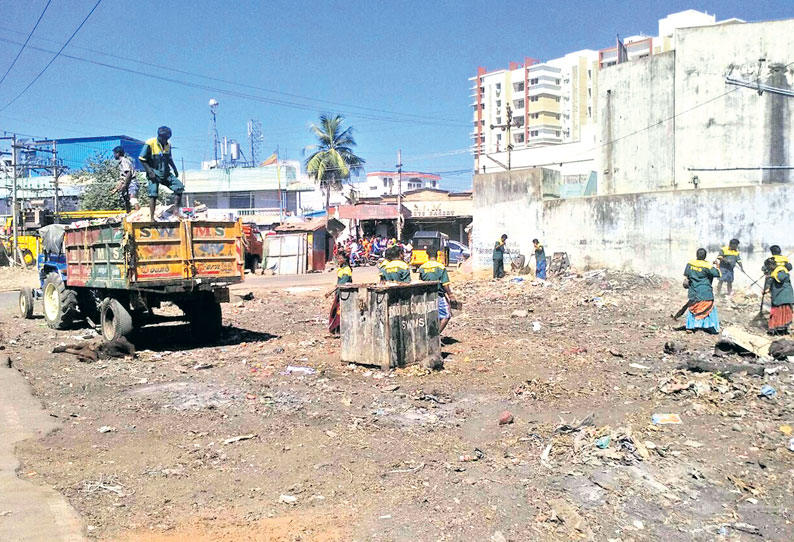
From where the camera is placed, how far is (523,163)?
50.3 metres

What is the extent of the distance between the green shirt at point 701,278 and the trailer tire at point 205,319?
26.1 feet

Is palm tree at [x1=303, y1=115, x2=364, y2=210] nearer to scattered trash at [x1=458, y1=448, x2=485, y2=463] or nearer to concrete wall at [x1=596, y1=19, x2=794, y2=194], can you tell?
concrete wall at [x1=596, y1=19, x2=794, y2=194]

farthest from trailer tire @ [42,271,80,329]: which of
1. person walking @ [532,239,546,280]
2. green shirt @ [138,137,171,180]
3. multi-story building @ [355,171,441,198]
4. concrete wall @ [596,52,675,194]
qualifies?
Answer: multi-story building @ [355,171,441,198]

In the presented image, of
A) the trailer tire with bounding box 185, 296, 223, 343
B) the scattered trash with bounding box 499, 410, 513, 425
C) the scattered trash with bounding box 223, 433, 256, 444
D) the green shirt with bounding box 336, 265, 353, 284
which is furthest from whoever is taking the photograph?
the trailer tire with bounding box 185, 296, 223, 343

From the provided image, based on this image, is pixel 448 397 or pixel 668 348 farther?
pixel 668 348

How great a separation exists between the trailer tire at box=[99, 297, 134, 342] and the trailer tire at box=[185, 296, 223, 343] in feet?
3.99

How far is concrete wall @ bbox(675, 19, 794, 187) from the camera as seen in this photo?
2362 centimetres

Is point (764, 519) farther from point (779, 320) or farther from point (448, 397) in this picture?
point (779, 320)

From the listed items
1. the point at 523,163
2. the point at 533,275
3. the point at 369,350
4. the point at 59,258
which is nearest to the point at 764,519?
the point at 369,350

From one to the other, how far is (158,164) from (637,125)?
872 inches

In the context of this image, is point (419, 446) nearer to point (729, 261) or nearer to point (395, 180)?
point (729, 261)

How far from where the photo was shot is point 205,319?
38.4ft

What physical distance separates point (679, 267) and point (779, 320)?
7.72m

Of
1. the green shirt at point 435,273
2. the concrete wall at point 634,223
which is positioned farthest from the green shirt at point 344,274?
the concrete wall at point 634,223
